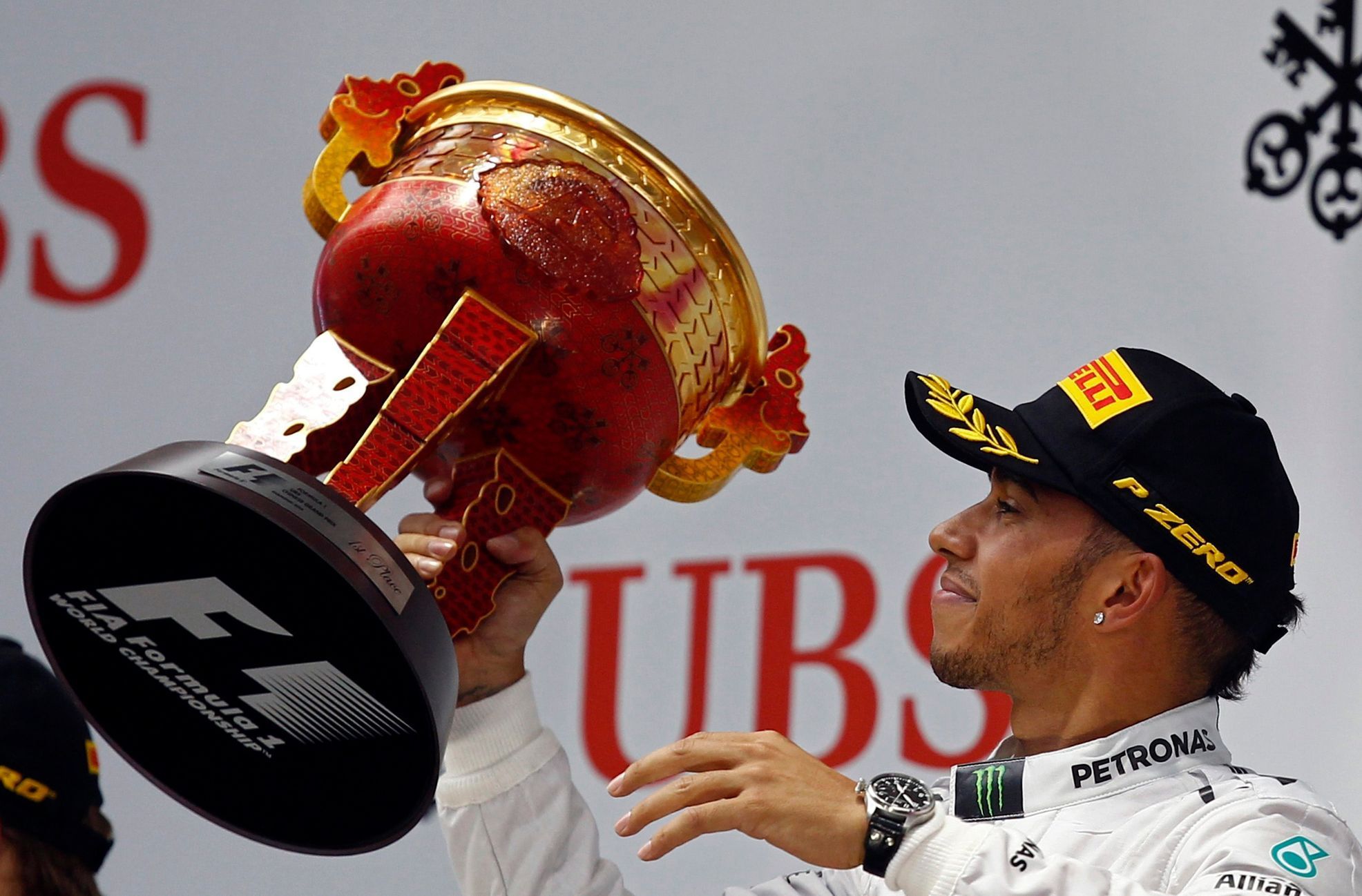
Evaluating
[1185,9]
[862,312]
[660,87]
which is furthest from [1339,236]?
[660,87]

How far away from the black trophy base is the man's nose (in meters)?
0.51

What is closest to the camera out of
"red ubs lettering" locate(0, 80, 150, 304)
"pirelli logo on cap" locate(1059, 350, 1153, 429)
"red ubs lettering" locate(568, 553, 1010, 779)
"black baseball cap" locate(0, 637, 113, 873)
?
"pirelli logo on cap" locate(1059, 350, 1153, 429)

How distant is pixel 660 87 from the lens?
2.51m

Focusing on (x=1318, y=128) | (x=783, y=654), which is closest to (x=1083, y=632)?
(x=783, y=654)

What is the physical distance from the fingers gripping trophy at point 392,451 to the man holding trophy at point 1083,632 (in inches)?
4.5

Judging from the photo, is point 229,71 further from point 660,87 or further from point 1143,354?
point 1143,354

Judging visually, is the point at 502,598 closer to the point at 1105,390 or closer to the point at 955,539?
the point at 955,539

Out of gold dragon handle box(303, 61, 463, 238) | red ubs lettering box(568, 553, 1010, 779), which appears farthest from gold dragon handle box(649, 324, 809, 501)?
red ubs lettering box(568, 553, 1010, 779)

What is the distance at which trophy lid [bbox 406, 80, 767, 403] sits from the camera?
1160mm

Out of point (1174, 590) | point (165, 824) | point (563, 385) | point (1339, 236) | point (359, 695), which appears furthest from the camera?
point (165, 824)

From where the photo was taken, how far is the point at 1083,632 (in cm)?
129

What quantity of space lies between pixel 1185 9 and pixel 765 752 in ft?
5.84

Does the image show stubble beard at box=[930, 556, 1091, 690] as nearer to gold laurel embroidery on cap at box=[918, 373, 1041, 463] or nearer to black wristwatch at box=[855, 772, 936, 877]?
gold laurel embroidery on cap at box=[918, 373, 1041, 463]

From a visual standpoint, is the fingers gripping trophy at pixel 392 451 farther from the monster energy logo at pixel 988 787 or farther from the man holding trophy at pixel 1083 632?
the monster energy logo at pixel 988 787
